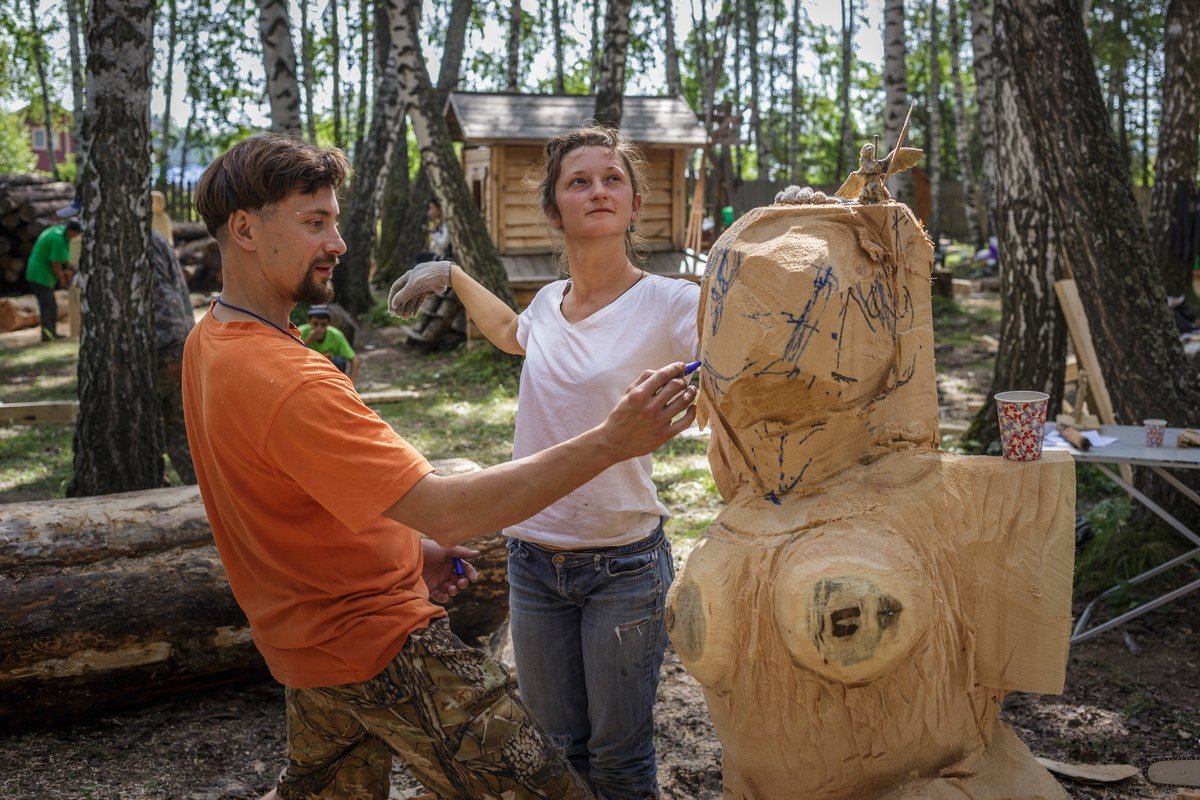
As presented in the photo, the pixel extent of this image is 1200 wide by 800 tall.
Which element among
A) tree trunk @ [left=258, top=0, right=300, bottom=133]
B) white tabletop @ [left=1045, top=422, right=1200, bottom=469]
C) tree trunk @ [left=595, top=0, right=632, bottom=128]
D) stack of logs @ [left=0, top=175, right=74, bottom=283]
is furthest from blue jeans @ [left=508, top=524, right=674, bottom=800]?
stack of logs @ [left=0, top=175, right=74, bottom=283]

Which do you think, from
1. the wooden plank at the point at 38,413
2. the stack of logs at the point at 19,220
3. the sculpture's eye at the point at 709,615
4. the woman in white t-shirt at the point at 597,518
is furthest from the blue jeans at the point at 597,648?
the stack of logs at the point at 19,220

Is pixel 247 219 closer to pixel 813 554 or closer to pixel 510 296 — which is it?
pixel 813 554

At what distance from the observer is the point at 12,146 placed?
33.2m

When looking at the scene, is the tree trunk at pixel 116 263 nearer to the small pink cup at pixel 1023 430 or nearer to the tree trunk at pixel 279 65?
the small pink cup at pixel 1023 430

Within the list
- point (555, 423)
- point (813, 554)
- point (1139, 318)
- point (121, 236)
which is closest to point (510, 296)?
point (121, 236)

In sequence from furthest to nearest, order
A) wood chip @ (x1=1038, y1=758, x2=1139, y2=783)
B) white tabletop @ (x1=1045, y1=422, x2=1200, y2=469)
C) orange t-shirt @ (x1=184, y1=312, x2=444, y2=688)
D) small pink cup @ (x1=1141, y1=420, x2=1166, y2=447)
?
small pink cup @ (x1=1141, y1=420, x2=1166, y2=447), white tabletop @ (x1=1045, y1=422, x2=1200, y2=469), wood chip @ (x1=1038, y1=758, x2=1139, y2=783), orange t-shirt @ (x1=184, y1=312, x2=444, y2=688)

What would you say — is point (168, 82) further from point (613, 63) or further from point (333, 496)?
point (333, 496)

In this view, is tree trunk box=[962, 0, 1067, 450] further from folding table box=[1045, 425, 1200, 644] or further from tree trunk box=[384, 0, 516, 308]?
tree trunk box=[384, 0, 516, 308]

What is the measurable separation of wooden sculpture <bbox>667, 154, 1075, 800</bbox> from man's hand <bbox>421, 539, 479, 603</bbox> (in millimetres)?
672

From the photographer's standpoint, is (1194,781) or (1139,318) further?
(1139,318)

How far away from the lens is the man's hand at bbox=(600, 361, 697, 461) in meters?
1.70

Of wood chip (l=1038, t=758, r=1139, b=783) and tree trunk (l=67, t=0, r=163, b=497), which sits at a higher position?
tree trunk (l=67, t=0, r=163, b=497)

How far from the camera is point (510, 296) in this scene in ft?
32.2

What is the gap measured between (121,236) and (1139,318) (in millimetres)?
4889
